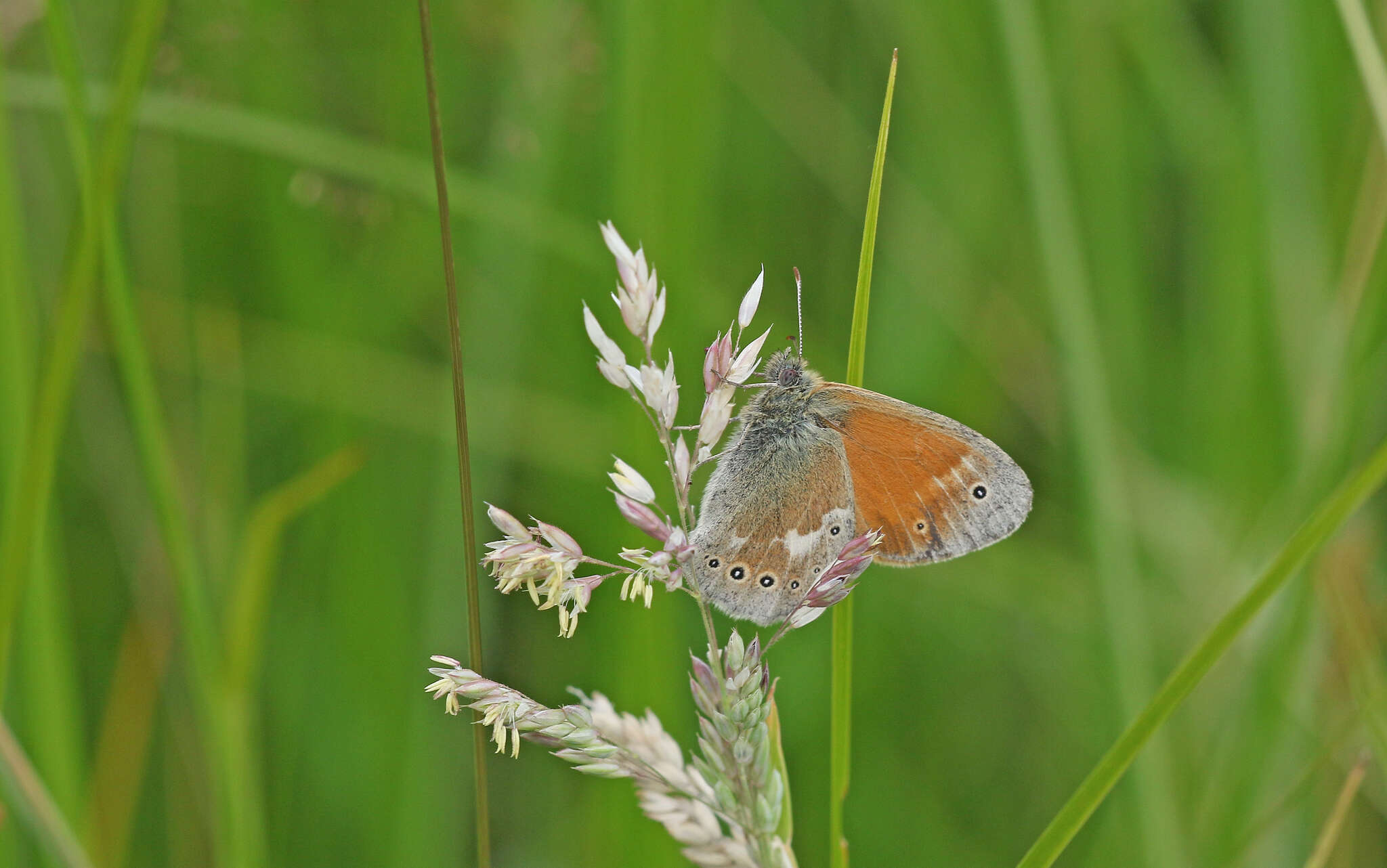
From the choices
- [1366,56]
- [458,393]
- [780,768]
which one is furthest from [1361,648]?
[458,393]

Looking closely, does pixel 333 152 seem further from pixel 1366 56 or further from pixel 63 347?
pixel 1366 56

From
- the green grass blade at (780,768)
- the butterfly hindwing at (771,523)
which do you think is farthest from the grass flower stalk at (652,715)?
the butterfly hindwing at (771,523)

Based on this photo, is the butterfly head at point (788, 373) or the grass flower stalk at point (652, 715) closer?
the grass flower stalk at point (652, 715)

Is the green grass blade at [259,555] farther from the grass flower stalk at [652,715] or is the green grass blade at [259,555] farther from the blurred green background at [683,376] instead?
the grass flower stalk at [652,715]

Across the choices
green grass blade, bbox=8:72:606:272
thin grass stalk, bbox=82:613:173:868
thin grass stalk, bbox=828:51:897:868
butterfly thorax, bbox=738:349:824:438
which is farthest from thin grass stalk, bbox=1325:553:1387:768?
thin grass stalk, bbox=82:613:173:868

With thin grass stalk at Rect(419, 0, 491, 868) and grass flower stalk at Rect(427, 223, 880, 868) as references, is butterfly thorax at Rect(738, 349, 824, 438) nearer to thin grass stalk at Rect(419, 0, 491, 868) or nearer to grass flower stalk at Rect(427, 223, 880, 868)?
grass flower stalk at Rect(427, 223, 880, 868)
